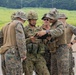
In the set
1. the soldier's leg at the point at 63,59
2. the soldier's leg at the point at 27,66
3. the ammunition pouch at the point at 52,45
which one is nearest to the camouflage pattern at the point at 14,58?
the soldier's leg at the point at 27,66

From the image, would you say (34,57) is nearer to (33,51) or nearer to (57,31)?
(33,51)

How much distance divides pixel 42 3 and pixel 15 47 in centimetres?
902

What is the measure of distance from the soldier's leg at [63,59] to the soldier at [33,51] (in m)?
0.35

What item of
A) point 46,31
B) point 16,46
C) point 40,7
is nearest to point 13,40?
point 16,46

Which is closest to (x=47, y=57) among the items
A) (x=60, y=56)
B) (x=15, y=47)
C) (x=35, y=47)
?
(x=60, y=56)

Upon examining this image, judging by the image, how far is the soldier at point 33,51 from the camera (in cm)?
848

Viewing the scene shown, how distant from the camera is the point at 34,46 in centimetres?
851

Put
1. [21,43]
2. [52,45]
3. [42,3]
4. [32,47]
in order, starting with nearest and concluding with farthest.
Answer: [21,43], [32,47], [52,45], [42,3]

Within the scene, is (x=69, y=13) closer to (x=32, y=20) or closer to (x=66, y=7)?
(x=66, y=7)

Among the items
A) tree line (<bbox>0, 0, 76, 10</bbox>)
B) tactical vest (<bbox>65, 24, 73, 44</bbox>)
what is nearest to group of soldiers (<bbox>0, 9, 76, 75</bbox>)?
tactical vest (<bbox>65, 24, 73, 44</bbox>)

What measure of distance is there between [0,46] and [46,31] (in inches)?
40.9

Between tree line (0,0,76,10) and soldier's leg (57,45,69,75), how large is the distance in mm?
8053

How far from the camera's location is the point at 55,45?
870 centimetres

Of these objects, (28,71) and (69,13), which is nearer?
(28,71)
